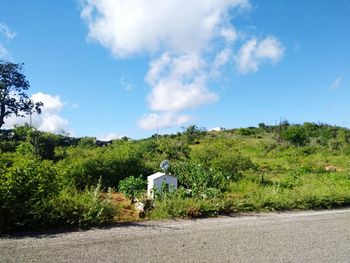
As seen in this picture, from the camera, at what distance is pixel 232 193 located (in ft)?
38.2

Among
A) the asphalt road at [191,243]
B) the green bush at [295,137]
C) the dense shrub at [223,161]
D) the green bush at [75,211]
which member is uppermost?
the green bush at [295,137]

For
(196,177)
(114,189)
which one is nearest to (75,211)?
(114,189)

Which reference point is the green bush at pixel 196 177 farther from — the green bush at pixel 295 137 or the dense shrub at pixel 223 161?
the green bush at pixel 295 137

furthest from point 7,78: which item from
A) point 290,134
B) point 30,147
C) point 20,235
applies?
point 20,235

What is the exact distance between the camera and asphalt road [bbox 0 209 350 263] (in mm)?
5590

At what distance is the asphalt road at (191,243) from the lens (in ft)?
18.3

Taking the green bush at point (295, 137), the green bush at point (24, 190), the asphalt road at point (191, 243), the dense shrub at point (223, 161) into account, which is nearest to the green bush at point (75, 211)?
the green bush at point (24, 190)

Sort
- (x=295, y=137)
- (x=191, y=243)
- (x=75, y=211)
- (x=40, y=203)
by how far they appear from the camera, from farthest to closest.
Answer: (x=295, y=137) < (x=75, y=211) < (x=40, y=203) < (x=191, y=243)

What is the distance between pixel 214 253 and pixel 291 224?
9.18 ft

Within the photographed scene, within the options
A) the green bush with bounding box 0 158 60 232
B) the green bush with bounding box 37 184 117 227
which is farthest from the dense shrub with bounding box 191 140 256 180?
the green bush with bounding box 0 158 60 232

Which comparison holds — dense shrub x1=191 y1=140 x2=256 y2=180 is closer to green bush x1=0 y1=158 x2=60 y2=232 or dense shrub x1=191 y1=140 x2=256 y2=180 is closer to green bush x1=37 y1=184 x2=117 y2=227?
green bush x1=37 y1=184 x2=117 y2=227

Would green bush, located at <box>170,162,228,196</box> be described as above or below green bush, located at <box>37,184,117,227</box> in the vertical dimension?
above

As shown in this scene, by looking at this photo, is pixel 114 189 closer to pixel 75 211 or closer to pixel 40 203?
pixel 75 211

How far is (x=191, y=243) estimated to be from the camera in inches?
251
